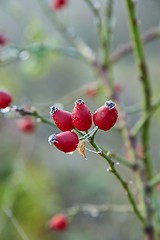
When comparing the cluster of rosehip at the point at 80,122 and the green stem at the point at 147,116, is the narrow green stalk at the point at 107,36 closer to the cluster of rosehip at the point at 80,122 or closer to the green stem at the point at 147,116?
the green stem at the point at 147,116

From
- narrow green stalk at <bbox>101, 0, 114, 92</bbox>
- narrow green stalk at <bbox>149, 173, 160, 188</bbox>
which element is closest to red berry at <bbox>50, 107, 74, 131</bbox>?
narrow green stalk at <bbox>149, 173, 160, 188</bbox>

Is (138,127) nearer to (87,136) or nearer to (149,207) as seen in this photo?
(149,207)

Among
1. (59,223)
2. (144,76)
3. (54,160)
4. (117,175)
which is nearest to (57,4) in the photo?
(144,76)

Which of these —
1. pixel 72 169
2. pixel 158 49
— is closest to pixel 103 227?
pixel 72 169

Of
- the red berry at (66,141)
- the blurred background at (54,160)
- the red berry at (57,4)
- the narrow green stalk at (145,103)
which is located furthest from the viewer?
the blurred background at (54,160)

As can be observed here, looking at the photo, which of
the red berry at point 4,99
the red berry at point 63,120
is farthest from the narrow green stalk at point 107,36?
the red berry at point 63,120
